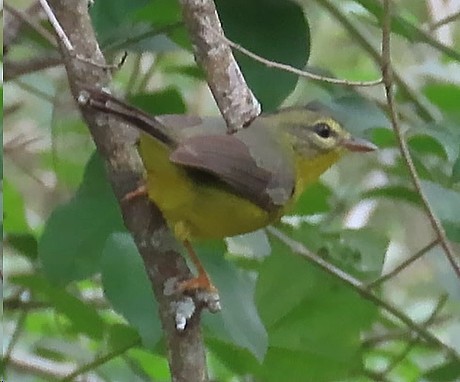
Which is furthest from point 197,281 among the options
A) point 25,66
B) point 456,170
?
point 25,66

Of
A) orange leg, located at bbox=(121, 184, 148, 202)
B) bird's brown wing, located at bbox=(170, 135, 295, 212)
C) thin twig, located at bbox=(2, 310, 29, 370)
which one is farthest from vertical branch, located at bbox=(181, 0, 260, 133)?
thin twig, located at bbox=(2, 310, 29, 370)

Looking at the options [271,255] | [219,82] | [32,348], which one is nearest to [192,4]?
[219,82]

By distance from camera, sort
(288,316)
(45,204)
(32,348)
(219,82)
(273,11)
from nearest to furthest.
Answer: (219,82) → (273,11) → (288,316) → (32,348) → (45,204)

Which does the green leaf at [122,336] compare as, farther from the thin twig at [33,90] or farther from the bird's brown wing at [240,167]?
the thin twig at [33,90]

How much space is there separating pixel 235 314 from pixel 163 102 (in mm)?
358

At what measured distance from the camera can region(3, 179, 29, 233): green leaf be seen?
1606 mm

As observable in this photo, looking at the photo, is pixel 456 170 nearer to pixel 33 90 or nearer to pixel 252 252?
pixel 252 252

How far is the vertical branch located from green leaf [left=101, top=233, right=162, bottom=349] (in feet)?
0.72

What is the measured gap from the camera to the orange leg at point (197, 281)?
1.10 meters

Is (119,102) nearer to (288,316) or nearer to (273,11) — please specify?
(273,11)

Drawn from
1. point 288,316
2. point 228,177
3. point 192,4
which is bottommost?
point 288,316

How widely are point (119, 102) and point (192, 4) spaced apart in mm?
171

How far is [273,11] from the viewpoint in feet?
4.46

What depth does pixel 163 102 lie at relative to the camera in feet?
4.85
